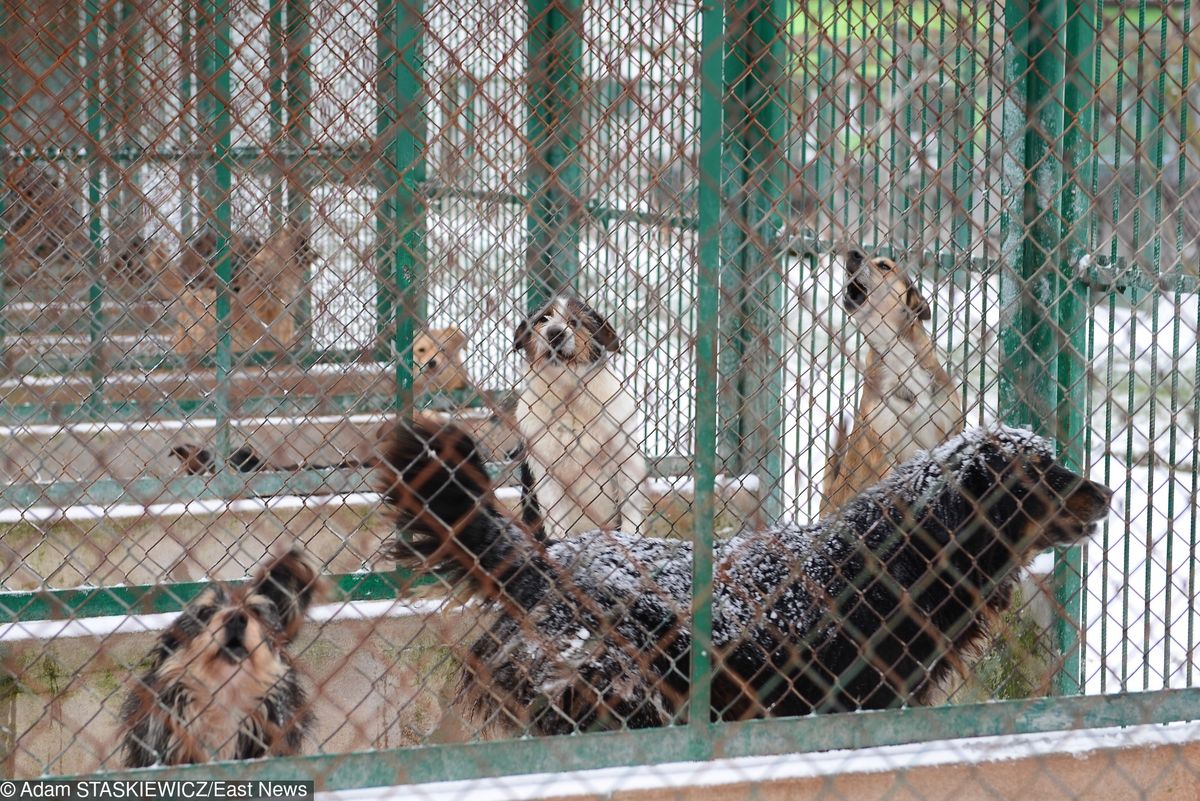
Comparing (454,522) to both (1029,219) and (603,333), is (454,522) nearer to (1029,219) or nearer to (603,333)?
(603,333)

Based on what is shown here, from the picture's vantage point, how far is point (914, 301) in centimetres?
574

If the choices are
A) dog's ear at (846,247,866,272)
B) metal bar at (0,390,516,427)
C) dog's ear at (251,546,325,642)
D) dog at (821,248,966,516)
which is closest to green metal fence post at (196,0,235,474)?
metal bar at (0,390,516,427)

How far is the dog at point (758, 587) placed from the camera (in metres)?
4.18

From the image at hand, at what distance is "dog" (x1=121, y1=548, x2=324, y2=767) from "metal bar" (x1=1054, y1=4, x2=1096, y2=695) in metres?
2.76

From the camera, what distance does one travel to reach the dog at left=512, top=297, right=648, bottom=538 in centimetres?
609

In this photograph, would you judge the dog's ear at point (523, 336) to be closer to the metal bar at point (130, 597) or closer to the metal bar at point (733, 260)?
the metal bar at point (733, 260)

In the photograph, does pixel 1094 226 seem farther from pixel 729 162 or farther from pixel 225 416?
pixel 225 416

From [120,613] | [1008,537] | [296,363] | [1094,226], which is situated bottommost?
[120,613]

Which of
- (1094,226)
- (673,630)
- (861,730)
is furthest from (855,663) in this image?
(1094,226)

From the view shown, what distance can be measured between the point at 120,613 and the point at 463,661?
1519mm

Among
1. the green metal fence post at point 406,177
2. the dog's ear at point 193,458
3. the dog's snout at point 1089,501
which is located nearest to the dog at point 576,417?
the green metal fence post at point 406,177

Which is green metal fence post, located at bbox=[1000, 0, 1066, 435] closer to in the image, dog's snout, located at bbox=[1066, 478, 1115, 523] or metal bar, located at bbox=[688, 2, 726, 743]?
dog's snout, located at bbox=[1066, 478, 1115, 523]

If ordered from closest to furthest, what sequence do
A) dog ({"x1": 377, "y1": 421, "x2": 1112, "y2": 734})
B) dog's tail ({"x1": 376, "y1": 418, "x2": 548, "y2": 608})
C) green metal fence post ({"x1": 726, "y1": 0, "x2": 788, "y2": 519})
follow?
1. dog's tail ({"x1": 376, "y1": 418, "x2": 548, "y2": 608})
2. dog ({"x1": 377, "y1": 421, "x2": 1112, "y2": 734})
3. green metal fence post ({"x1": 726, "y1": 0, "x2": 788, "y2": 519})

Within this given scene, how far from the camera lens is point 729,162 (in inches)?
249
